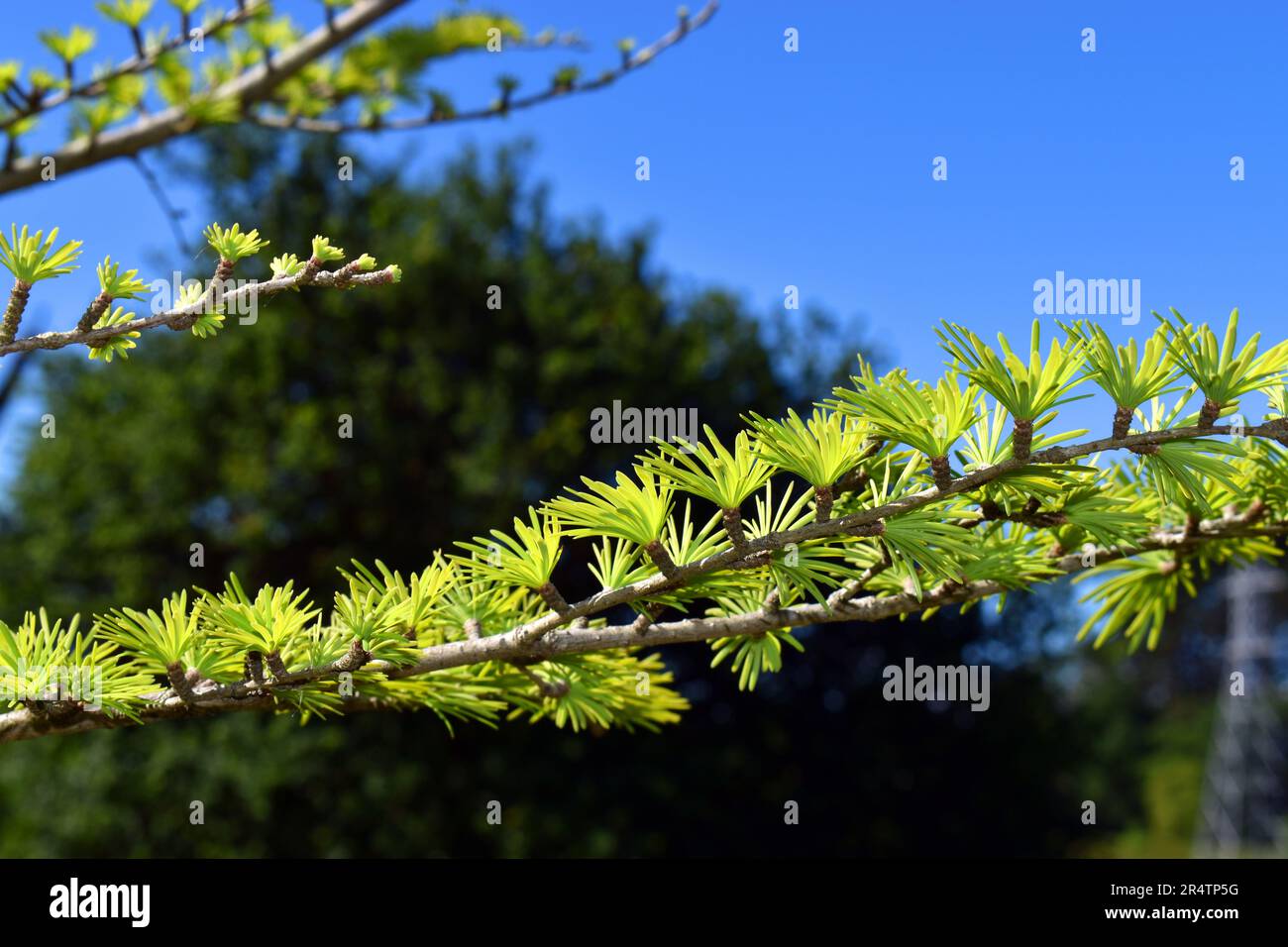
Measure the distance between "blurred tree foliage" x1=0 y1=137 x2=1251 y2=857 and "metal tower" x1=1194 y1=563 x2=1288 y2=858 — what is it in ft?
21.5

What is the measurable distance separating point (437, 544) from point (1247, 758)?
14098 millimetres

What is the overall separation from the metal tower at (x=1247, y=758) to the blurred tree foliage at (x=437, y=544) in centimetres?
656

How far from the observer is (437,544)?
479cm

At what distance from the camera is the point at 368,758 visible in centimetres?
451

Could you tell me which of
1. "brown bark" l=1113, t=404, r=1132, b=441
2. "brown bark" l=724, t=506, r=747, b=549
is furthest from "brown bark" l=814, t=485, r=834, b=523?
"brown bark" l=1113, t=404, r=1132, b=441

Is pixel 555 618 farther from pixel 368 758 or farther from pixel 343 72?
pixel 368 758

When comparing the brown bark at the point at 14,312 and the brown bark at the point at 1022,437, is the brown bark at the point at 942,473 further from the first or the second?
the brown bark at the point at 14,312

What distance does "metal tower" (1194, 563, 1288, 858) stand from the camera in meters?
10.7

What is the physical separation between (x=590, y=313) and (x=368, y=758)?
7.53 ft

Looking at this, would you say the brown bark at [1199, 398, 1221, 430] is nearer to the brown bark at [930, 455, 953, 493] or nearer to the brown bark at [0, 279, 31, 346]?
the brown bark at [930, 455, 953, 493]

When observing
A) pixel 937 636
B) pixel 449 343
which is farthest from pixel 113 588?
pixel 937 636

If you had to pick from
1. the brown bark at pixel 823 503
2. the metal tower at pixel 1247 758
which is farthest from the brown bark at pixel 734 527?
the metal tower at pixel 1247 758

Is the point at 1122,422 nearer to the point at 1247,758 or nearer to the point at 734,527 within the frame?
the point at 734,527

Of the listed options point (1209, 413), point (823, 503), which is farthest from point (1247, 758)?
point (823, 503)
